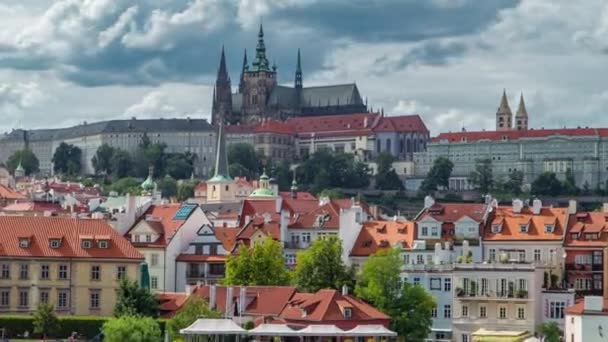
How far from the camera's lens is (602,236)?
77938 millimetres

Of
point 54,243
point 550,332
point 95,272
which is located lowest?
point 550,332

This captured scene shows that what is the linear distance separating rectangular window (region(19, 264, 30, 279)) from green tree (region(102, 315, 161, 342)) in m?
11.3

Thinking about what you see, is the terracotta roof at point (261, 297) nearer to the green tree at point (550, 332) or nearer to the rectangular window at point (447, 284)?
the rectangular window at point (447, 284)

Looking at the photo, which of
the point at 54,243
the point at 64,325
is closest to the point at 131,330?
the point at 64,325

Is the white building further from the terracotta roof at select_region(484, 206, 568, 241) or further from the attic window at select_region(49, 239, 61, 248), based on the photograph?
the attic window at select_region(49, 239, 61, 248)

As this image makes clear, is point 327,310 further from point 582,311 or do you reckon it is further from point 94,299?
point 94,299

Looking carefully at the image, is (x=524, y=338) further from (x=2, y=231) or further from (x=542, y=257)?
(x=2, y=231)

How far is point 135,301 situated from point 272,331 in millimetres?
7399

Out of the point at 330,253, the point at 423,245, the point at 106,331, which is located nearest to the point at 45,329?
the point at 106,331

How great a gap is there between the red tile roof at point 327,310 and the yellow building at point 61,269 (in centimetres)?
947

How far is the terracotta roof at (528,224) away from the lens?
261ft

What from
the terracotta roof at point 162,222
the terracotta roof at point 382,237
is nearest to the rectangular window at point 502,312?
the terracotta roof at point 382,237

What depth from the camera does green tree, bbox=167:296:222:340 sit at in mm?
63219

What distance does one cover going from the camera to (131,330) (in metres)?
60.7
